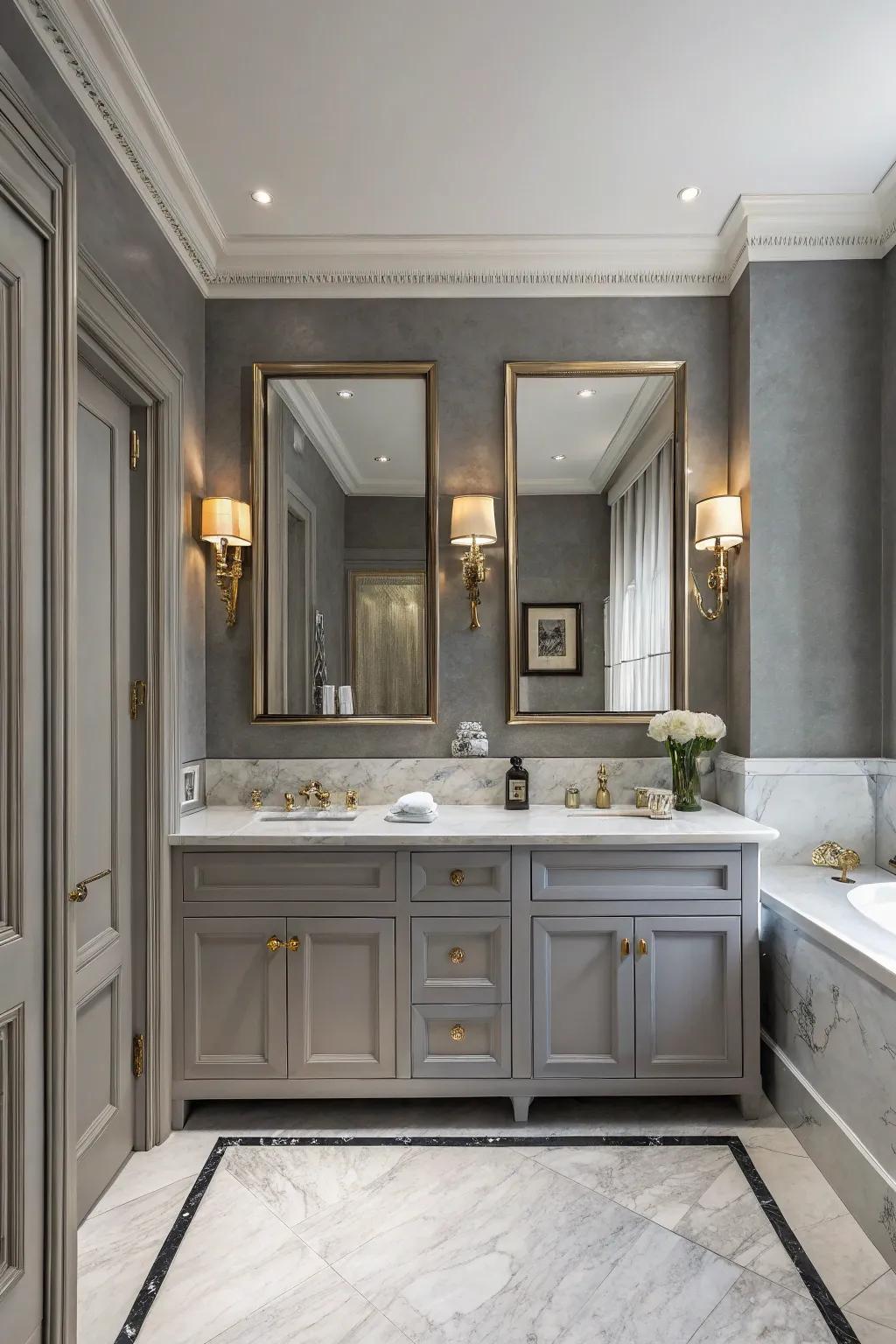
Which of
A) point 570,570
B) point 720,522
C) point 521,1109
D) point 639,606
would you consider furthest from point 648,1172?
point 720,522

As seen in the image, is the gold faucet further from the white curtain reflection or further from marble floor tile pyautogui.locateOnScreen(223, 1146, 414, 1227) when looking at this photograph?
marble floor tile pyautogui.locateOnScreen(223, 1146, 414, 1227)

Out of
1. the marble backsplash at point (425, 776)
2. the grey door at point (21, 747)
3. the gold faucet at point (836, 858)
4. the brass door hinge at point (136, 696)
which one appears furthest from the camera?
the marble backsplash at point (425, 776)

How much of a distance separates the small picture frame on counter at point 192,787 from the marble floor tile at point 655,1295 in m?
1.71

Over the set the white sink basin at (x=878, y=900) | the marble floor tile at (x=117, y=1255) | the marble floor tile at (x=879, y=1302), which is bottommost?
the marble floor tile at (x=117, y=1255)

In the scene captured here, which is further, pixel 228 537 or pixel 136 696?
pixel 228 537

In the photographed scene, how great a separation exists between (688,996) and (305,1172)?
3.86ft

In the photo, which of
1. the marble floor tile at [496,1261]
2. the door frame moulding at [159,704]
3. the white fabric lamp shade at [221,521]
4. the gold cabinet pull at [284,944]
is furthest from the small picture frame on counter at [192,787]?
the marble floor tile at [496,1261]

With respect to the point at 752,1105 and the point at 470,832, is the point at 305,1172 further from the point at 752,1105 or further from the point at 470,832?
the point at 752,1105

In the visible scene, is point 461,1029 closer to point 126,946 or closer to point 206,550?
point 126,946

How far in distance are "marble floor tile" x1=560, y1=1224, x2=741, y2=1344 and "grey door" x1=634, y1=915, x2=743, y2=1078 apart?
0.56 metres

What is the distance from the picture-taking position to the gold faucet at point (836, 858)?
8.32 ft

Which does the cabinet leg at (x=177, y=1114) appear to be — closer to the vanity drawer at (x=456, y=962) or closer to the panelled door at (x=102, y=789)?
the panelled door at (x=102, y=789)

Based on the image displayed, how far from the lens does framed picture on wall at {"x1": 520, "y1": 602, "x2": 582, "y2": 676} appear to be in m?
2.94

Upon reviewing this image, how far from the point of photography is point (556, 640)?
294cm
